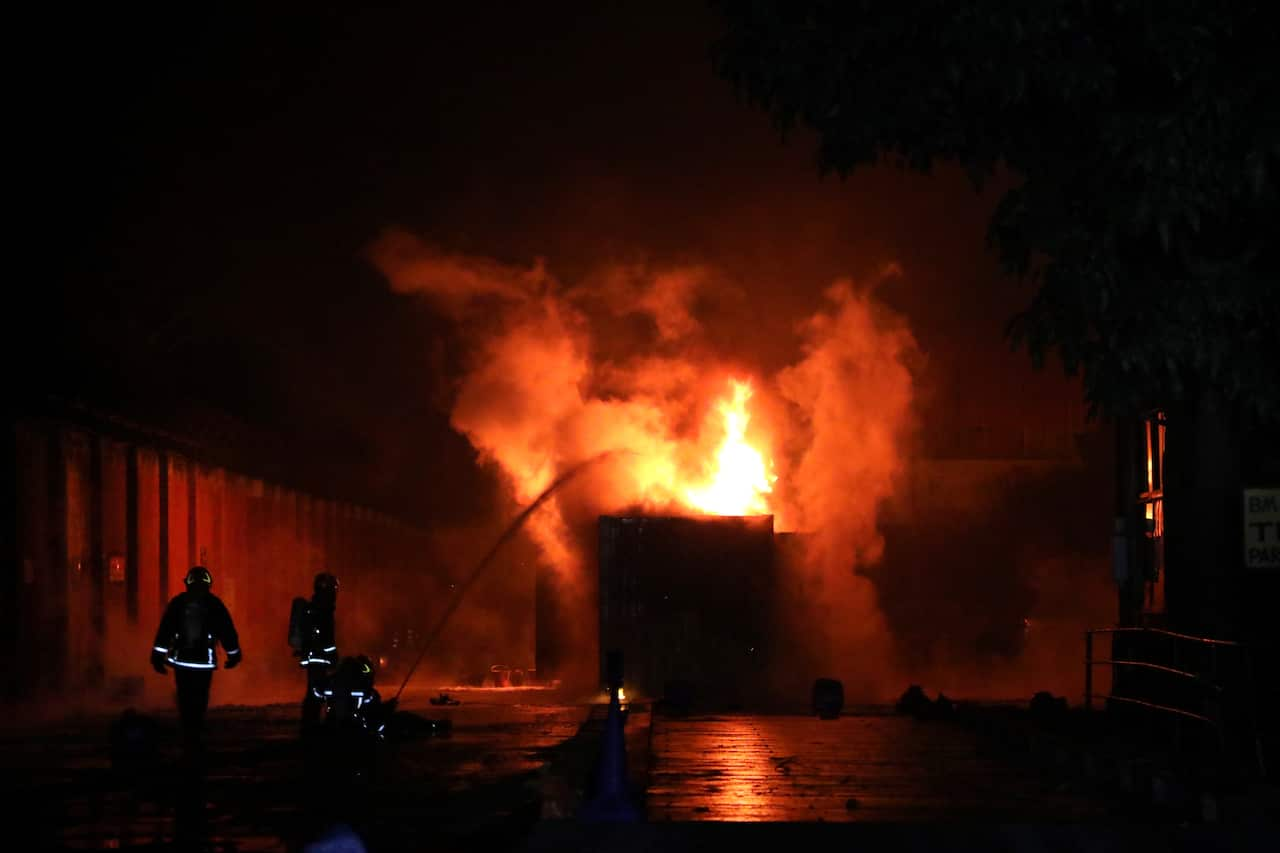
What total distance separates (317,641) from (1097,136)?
849 cm

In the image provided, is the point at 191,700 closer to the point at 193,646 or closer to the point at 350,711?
the point at 193,646

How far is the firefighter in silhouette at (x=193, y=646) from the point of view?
555 inches

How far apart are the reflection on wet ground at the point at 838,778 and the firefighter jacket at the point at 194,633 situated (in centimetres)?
390

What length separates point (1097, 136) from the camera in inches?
434

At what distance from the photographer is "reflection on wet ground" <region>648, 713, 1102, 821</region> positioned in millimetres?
11164

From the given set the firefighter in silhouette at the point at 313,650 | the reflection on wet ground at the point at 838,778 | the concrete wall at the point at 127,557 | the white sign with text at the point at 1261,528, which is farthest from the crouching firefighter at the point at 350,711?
the concrete wall at the point at 127,557

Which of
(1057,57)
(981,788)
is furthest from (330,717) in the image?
(1057,57)

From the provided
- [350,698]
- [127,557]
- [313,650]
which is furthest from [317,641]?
[127,557]

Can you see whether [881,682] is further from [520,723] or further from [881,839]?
[881,839]

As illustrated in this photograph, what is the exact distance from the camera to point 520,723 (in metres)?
19.0

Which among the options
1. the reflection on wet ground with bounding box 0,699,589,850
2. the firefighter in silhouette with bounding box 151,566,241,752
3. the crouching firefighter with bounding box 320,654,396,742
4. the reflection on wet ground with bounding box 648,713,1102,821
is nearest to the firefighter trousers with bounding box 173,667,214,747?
the firefighter in silhouette with bounding box 151,566,241,752

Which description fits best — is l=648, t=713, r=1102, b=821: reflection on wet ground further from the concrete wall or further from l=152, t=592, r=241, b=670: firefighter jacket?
the concrete wall

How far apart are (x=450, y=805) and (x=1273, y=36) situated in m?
7.28

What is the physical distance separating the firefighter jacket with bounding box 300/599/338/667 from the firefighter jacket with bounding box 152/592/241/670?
1042 millimetres
